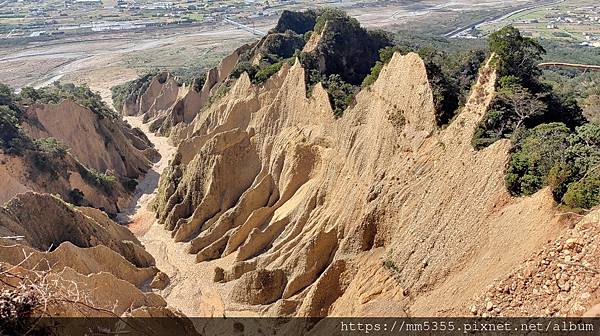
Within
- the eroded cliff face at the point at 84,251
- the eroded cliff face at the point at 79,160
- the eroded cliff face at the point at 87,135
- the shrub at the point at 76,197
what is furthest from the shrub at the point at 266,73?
the eroded cliff face at the point at 87,135

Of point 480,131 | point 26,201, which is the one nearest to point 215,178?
point 26,201

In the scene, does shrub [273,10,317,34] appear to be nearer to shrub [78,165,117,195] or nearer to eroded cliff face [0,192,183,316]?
shrub [78,165,117,195]

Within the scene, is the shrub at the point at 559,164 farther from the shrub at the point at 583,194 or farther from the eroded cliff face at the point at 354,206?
the eroded cliff face at the point at 354,206

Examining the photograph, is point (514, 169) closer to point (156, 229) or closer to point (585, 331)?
point (585, 331)

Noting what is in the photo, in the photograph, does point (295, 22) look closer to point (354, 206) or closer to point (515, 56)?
point (354, 206)

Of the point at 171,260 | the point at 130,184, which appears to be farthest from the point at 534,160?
the point at 130,184

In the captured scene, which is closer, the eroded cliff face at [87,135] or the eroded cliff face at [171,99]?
the eroded cliff face at [87,135]
